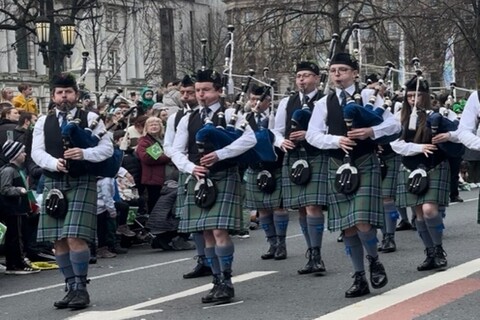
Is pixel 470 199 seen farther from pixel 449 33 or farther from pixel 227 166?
pixel 449 33

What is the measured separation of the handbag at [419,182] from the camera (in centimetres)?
1029

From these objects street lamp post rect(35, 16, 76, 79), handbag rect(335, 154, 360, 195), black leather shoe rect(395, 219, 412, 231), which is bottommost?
black leather shoe rect(395, 219, 412, 231)

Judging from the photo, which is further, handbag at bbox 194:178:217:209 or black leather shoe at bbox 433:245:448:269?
black leather shoe at bbox 433:245:448:269

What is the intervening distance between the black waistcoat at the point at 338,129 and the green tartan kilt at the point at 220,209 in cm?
83

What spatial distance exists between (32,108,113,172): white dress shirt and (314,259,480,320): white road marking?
2.26 meters

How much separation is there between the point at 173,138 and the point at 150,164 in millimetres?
4703

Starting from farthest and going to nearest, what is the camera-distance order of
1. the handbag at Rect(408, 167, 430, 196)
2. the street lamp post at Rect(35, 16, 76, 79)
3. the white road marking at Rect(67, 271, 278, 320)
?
the street lamp post at Rect(35, 16, 76, 79) < the handbag at Rect(408, 167, 430, 196) < the white road marking at Rect(67, 271, 278, 320)

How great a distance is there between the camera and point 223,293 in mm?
8773

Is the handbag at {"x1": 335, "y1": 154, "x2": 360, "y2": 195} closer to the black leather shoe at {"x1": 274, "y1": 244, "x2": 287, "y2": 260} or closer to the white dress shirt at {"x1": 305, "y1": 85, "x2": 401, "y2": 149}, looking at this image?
the white dress shirt at {"x1": 305, "y1": 85, "x2": 401, "y2": 149}

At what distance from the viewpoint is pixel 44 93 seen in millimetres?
55844

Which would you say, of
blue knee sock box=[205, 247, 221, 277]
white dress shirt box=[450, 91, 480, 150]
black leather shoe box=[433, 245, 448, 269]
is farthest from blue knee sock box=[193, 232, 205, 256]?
white dress shirt box=[450, 91, 480, 150]

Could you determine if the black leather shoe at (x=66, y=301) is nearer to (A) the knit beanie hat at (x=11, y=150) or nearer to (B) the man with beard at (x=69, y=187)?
(B) the man with beard at (x=69, y=187)

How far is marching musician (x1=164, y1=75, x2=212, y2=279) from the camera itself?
31.6 feet

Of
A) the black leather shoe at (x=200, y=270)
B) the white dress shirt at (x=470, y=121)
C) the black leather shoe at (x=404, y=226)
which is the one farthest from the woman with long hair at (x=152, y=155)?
the white dress shirt at (x=470, y=121)
